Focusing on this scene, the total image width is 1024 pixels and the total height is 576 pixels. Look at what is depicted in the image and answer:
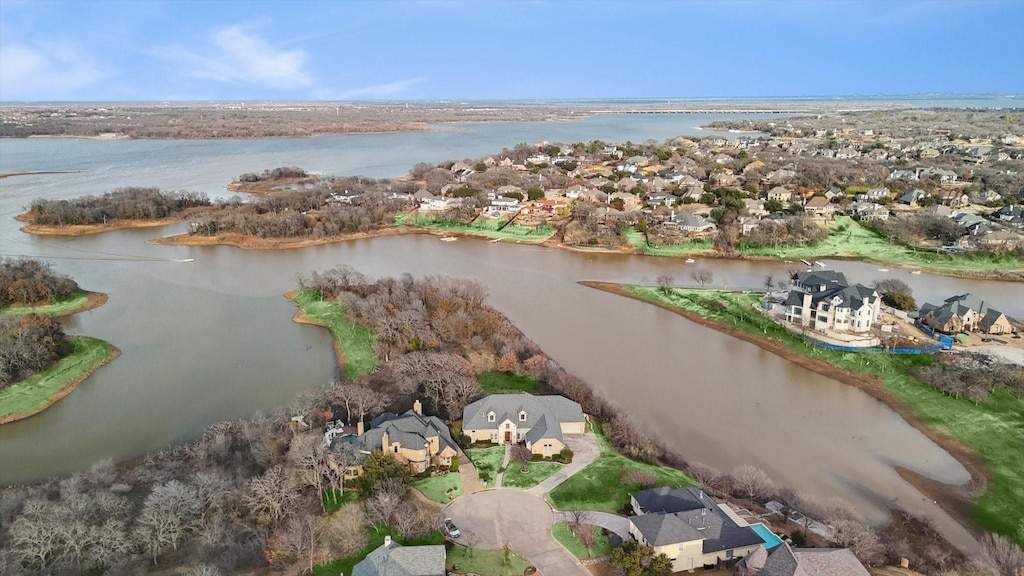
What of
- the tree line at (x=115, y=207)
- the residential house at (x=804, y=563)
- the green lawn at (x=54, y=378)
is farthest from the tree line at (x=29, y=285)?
the residential house at (x=804, y=563)

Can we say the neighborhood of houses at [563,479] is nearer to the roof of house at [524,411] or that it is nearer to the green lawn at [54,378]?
the roof of house at [524,411]

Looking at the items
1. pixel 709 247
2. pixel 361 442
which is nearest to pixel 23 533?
pixel 361 442

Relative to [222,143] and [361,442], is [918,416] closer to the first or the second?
[361,442]

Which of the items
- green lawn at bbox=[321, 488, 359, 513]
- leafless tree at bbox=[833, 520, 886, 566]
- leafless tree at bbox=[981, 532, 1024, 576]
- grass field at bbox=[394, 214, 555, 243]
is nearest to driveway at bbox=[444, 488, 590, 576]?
green lawn at bbox=[321, 488, 359, 513]

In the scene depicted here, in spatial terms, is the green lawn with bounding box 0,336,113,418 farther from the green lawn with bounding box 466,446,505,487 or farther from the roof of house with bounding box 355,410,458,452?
the green lawn with bounding box 466,446,505,487

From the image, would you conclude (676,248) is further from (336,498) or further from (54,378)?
(54,378)
